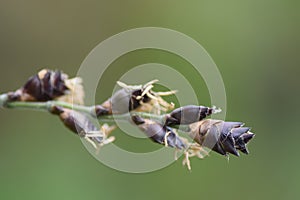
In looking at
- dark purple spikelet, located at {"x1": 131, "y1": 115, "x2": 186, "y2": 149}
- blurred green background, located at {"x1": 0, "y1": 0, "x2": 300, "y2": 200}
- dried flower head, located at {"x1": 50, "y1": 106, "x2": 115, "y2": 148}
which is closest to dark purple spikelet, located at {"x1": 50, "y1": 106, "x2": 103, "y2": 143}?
dried flower head, located at {"x1": 50, "y1": 106, "x2": 115, "y2": 148}

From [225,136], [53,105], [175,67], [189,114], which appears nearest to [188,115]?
[189,114]

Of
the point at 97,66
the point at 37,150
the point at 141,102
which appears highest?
the point at 37,150

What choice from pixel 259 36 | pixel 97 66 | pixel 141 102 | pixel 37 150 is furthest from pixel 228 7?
pixel 141 102

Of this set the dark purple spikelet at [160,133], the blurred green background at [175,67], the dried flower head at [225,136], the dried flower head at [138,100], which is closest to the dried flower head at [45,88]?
the dried flower head at [138,100]

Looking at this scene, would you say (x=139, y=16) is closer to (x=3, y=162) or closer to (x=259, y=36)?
(x=259, y=36)

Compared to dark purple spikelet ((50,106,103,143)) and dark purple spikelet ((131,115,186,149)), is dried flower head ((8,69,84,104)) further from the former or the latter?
dark purple spikelet ((131,115,186,149))

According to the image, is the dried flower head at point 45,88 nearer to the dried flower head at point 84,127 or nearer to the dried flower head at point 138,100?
the dried flower head at point 84,127
